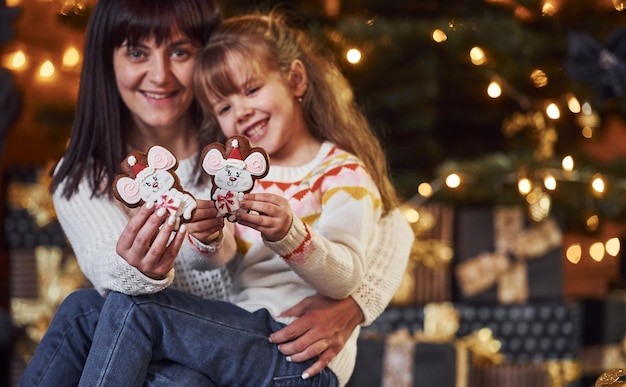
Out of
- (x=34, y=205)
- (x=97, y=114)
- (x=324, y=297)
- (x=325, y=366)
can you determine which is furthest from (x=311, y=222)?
(x=34, y=205)

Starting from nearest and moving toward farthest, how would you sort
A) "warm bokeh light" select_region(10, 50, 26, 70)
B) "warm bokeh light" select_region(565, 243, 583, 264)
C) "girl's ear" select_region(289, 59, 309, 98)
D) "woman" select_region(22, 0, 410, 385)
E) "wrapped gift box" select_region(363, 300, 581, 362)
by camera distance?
"woman" select_region(22, 0, 410, 385)
"girl's ear" select_region(289, 59, 309, 98)
"wrapped gift box" select_region(363, 300, 581, 362)
"warm bokeh light" select_region(10, 50, 26, 70)
"warm bokeh light" select_region(565, 243, 583, 264)

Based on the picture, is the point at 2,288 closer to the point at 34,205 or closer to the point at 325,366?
the point at 34,205

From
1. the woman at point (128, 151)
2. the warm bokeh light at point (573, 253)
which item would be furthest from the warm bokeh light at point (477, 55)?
the warm bokeh light at point (573, 253)

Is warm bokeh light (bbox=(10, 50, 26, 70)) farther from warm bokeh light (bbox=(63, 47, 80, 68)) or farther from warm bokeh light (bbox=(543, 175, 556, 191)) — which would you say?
warm bokeh light (bbox=(543, 175, 556, 191))

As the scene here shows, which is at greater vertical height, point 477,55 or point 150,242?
point 477,55

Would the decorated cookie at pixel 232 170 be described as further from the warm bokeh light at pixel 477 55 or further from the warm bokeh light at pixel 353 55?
the warm bokeh light at pixel 477 55

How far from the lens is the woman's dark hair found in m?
1.76

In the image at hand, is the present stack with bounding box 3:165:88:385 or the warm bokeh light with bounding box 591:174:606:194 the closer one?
the warm bokeh light with bounding box 591:174:606:194

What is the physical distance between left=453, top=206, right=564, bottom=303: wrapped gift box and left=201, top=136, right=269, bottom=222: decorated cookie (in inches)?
51.7

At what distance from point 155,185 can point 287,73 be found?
44 cm

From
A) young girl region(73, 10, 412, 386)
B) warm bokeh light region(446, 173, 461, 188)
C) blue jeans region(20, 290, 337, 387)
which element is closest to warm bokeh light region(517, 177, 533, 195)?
warm bokeh light region(446, 173, 461, 188)

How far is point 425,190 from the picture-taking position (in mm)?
2613

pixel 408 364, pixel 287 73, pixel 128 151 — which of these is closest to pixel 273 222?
pixel 287 73

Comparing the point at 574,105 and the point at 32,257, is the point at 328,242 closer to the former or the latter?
the point at 574,105
